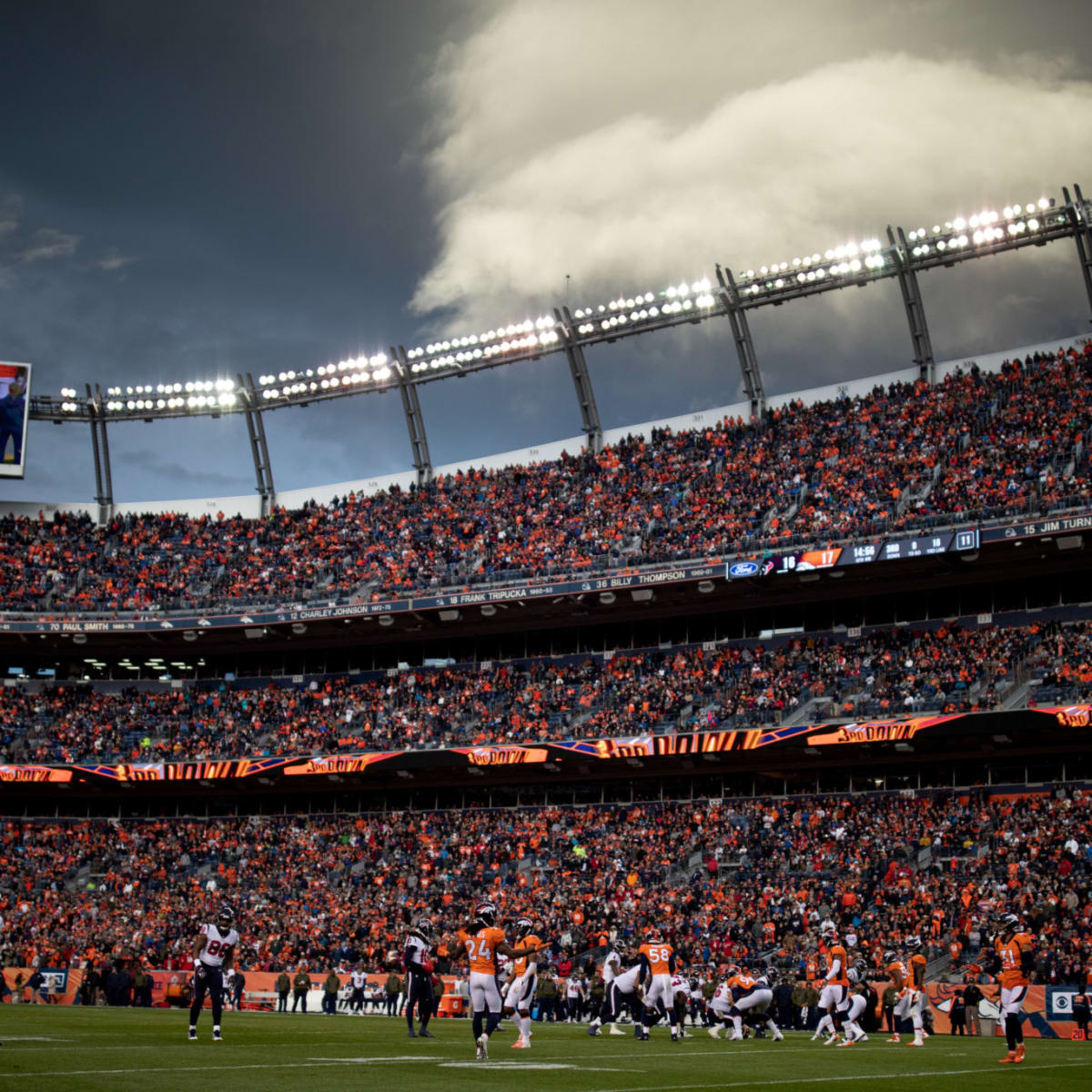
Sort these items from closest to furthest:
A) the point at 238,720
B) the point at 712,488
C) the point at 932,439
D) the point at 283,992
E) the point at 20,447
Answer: the point at 283,992, the point at 932,439, the point at 712,488, the point at 238,720, the point at 20,447

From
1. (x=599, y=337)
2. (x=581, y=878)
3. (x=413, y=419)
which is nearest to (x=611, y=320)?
(x=599, y=337)

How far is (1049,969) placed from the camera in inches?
1208

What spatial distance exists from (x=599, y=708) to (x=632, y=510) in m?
9.03

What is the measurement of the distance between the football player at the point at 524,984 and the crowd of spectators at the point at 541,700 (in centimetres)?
2109

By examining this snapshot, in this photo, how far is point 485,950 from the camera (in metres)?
17.1

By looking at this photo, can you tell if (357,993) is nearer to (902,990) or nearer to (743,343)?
(902,990)

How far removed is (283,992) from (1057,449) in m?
30.5

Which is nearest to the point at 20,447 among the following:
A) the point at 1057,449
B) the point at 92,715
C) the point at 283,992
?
the point at 92,715

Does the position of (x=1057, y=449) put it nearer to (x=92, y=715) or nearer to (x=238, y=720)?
(x=238, y=720)

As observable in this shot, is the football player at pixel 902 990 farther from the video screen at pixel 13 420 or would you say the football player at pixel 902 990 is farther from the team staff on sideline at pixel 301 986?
the video screen at pixel 13 420

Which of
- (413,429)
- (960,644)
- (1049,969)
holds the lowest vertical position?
(1049,969)

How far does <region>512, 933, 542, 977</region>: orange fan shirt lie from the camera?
1924 cm

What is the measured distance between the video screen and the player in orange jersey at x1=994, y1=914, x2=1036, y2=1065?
2035 inches

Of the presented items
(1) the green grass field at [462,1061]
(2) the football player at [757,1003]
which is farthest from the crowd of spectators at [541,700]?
(1) the green grass field at [462,1061]
